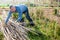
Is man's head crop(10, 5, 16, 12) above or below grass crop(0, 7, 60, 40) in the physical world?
above

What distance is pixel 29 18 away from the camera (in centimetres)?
664

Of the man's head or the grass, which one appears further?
the man's head

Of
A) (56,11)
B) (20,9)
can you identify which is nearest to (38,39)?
(20,9)

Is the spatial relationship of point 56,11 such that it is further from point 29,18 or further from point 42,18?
point 29,18

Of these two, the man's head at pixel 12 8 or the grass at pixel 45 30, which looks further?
the man's head at pixel 12 8

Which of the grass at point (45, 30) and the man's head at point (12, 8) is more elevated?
the man's head at point (12, 8)

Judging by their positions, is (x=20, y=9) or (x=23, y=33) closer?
(x=23, y=33)

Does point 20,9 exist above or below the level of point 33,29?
above

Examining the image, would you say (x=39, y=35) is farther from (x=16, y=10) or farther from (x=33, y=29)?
(x=16, y=10)

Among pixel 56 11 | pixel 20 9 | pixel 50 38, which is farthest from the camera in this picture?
pixel 56 11

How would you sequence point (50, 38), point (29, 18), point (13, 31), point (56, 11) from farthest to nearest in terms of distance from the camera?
point (56, 11) → point (29, 18) → point (50, 38) → point (13, 31)

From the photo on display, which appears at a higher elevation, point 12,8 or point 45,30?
point 12,8

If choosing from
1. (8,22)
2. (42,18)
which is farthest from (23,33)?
(42,18)

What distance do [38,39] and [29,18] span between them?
1.05 m
